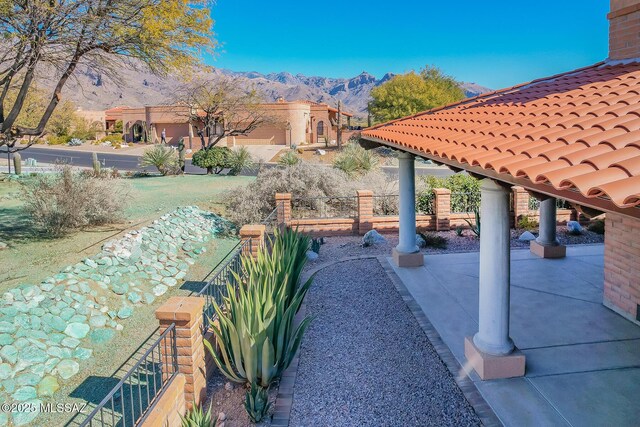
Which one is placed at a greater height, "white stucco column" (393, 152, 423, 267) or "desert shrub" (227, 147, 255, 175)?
"desert shrub" (227, 147, 255, 175)

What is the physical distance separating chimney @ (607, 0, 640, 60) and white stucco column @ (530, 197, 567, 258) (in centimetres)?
324

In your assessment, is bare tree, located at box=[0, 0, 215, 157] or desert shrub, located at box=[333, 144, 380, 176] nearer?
bare tree, located at box=[0, 0, 215, 157]

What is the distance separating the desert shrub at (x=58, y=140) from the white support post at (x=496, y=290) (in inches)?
2403

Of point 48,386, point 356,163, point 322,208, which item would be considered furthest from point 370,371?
point 356,163

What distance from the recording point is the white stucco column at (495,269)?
17.2 ft

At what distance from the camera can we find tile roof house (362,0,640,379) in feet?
10.2

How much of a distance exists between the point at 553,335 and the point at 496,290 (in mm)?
1617

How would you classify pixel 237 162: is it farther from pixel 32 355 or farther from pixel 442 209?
pixel 32 355

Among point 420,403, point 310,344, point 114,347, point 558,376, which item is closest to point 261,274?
point 310,344

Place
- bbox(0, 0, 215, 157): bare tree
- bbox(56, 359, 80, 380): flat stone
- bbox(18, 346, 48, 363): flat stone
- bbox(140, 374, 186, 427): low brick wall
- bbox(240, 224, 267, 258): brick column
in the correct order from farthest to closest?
bbox(0, 0, 215, 157): bare tree, bbox(240, 224, 267, 258): brick column, bbox(18, 346, 48, 363): flat stone, bbox(56, 359, 80, 380): flat stone, bbox(140, 374, 186, 427): low brick wall

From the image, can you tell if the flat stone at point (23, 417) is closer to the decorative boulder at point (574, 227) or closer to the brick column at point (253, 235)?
the brick column at point (253, 235)

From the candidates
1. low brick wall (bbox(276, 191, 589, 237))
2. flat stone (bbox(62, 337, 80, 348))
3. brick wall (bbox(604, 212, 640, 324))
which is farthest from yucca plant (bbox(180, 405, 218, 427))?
low brick wall (bbox(276, 191, 589, 237))

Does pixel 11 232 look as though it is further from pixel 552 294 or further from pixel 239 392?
pixel 552 294

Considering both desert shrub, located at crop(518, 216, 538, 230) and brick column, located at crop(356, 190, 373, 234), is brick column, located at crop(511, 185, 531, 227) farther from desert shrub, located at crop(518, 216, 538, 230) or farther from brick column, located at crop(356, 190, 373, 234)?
brick column, located at crop(356, 190, 373, 234)
